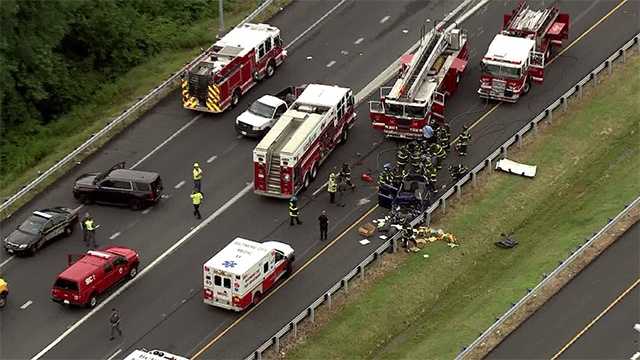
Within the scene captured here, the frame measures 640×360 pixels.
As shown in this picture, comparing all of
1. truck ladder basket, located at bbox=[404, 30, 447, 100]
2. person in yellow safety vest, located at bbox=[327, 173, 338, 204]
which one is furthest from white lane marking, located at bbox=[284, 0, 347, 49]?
person in yellow safety vest, located at bbox=[327, 173, 338, 204]

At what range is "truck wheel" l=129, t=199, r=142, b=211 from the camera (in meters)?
60.7

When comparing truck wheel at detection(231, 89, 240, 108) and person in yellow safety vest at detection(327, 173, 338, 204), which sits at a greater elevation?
truck wheel at detection(231, 89, 240, 108)

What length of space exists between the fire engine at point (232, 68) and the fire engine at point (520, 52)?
11.5 meters

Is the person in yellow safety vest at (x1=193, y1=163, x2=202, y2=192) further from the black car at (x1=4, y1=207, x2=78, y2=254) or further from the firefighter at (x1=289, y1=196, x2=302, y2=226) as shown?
the black car at (x1=4, y1=207, x2=78, y2=254)

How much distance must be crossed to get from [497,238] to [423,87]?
34.8 ft

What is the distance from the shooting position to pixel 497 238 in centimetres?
5912

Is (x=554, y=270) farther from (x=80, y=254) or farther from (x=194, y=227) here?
(x=80, y=254)

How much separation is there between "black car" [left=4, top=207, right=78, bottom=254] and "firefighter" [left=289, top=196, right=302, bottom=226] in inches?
375

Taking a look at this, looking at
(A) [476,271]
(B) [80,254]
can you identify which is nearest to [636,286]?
(A) [476,271]

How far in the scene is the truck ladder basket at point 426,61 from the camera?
65.5 meters

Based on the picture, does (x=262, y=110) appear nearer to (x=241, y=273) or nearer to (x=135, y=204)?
(x=135, y=204)

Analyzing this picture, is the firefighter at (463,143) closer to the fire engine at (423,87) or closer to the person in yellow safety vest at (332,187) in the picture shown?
the fire engine at (423,87)

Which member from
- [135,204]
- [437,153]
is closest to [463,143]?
[437,153]

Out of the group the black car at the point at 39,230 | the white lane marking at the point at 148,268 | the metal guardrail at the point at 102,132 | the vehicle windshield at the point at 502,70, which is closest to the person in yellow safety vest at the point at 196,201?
the white lane marking at the point at 148,268
